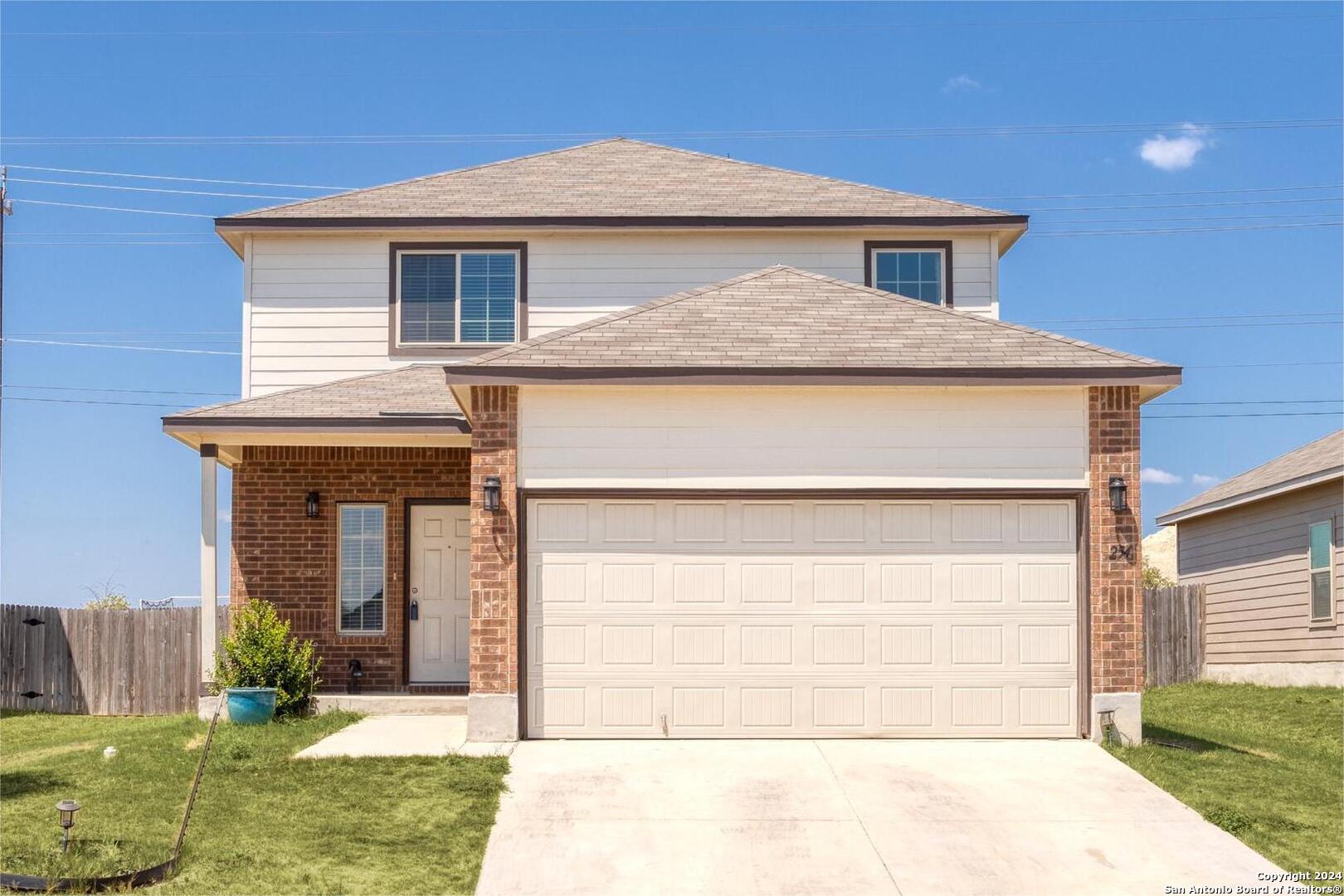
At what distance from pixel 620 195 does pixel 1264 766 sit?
1089 centimetres

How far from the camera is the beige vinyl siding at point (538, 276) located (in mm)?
17828

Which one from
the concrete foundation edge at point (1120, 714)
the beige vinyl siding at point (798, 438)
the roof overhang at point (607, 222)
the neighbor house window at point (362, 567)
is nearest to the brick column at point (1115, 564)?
the concrete foundation edge at point (1120, 714)

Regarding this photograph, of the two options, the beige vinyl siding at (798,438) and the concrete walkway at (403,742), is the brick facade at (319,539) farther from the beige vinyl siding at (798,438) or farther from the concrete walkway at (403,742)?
the beige vinyl siding at (798,438)

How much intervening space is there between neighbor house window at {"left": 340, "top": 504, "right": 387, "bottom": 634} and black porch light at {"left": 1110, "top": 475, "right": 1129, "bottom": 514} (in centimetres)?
861

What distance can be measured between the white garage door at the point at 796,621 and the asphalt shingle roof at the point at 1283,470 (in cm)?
836

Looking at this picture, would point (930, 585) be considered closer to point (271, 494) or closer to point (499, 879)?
point (499, 879)

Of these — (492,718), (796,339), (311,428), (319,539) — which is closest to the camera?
(492,718)

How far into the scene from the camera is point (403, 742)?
12703mm

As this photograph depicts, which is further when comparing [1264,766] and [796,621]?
[796,621]

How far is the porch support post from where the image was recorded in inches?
581

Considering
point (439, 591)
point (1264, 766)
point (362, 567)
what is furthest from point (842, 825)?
point (362, 567)

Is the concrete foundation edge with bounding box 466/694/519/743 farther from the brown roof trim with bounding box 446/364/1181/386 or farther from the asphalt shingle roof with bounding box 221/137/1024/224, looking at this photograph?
the asphalt shingle roof with bounding box 221/137/1024/224

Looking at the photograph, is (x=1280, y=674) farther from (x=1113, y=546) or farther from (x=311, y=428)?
(x=311, y=428)

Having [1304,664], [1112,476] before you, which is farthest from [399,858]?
[1304,664]
